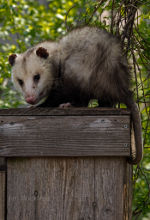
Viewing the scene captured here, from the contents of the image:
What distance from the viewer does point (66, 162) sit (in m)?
1.86

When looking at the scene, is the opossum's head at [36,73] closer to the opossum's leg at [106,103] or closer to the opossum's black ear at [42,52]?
the opossum's black ear at [42,52]

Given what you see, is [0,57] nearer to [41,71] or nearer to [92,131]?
[41,71]

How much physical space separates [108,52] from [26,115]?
2.93ft

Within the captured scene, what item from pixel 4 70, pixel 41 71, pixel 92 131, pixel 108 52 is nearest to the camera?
pixel 92 131

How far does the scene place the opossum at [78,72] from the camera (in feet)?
8.01

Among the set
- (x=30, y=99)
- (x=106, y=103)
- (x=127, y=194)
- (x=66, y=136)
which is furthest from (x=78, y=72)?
(x=127, y=194)

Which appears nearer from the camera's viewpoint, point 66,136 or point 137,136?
point 66,136

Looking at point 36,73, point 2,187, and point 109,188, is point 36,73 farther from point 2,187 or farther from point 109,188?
point 109,188

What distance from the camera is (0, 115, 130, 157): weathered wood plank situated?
1806mm

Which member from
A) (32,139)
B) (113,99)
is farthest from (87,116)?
(113,99)

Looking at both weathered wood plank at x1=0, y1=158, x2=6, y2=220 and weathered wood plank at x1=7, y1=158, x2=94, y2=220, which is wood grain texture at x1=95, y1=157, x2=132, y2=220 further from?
weathered wood plank at x1=0, y1=158, x2=6, y2=220

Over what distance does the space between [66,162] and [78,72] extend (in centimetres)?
90

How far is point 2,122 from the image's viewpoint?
6.14 feet

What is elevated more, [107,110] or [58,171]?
[107,110]
